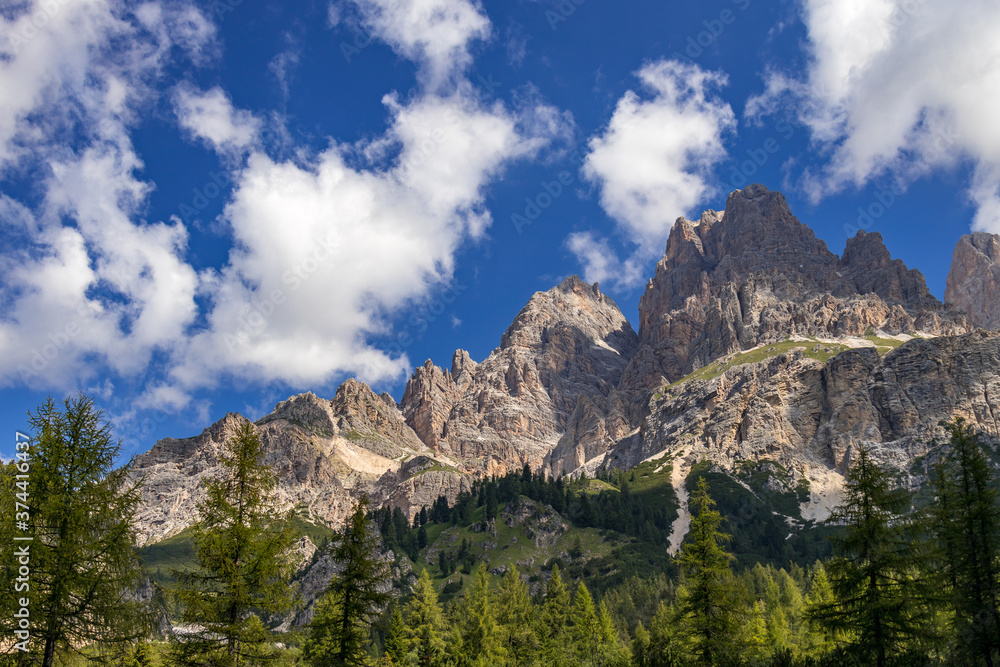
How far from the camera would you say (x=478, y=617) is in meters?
56.8

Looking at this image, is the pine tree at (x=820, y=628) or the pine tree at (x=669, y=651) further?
the pine tree at (x=669, y=651)

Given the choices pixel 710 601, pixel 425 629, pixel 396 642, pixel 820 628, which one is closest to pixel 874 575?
pixel 820 628

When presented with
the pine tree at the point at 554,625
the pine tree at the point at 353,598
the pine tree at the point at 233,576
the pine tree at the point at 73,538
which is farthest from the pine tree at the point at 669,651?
the pine tree at the point at 73,538

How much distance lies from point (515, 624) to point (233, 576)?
141ft

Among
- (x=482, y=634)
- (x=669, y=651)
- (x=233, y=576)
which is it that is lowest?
(x=669, y=651)

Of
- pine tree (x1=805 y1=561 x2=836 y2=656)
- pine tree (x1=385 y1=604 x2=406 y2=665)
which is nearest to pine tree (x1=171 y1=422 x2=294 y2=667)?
pine tree (x1=805 y1=561 x2=836 y2=656)

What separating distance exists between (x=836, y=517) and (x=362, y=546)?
82.3 ft

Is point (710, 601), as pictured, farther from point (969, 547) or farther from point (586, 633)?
point (586, 633)

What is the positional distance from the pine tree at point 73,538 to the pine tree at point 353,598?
1040 centimetres

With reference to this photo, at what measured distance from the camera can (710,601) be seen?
114ft

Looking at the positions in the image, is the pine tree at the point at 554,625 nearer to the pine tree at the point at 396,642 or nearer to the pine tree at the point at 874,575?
the pine tree at the point at 396,642

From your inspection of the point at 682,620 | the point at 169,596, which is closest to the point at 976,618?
the point at 682,620

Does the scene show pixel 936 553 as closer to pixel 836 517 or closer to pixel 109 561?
pixel 836 517

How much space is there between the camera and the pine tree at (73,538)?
761 inches
